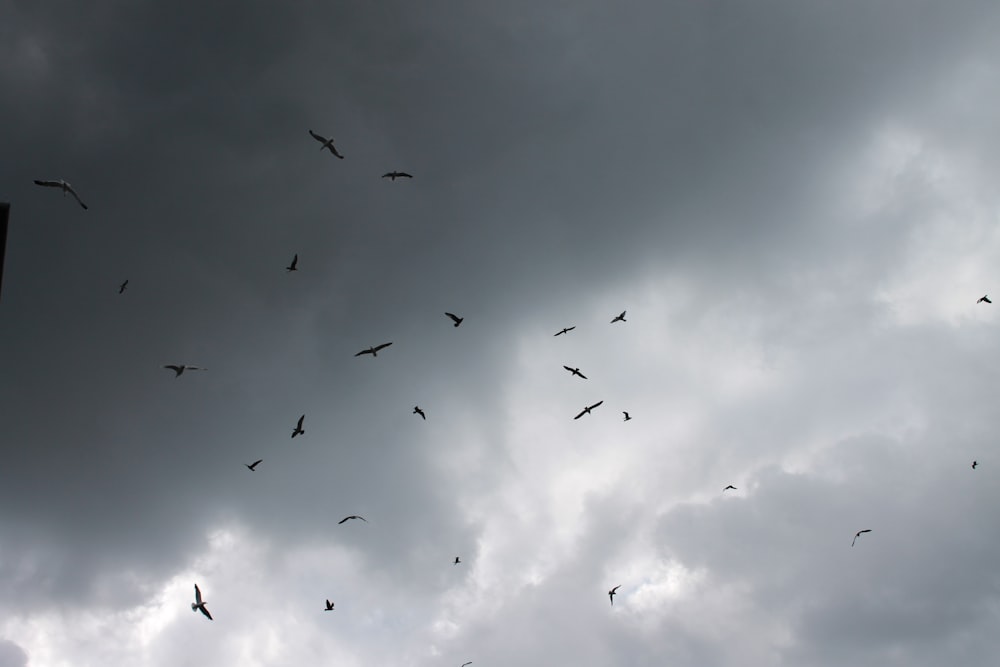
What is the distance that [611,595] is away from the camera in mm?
143875

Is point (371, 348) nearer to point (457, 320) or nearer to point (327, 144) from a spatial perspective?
point (457, 320)

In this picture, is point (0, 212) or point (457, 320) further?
point (457, 320)

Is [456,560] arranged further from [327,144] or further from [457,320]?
[327,144]

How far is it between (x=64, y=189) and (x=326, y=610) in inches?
2882

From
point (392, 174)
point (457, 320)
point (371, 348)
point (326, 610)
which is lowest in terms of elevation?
point (326, 610)

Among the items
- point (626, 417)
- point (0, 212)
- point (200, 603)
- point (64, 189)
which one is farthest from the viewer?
point (626, 417)

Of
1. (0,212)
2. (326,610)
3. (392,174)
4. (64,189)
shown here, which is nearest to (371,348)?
(392,174)

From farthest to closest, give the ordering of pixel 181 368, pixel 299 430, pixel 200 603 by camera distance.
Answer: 1. pixel 299 430
2. pixel 181 368
3. pixel 200 603

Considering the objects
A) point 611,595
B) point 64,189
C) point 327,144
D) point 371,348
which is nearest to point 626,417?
point 611,595

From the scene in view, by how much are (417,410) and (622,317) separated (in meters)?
45.9

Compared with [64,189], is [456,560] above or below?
below

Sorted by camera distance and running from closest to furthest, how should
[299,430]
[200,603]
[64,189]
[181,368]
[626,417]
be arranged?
[64,189], [200,603], [181,368], [299,430], [626,417]

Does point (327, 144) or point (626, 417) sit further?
point (626, 417)

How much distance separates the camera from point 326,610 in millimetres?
113500
